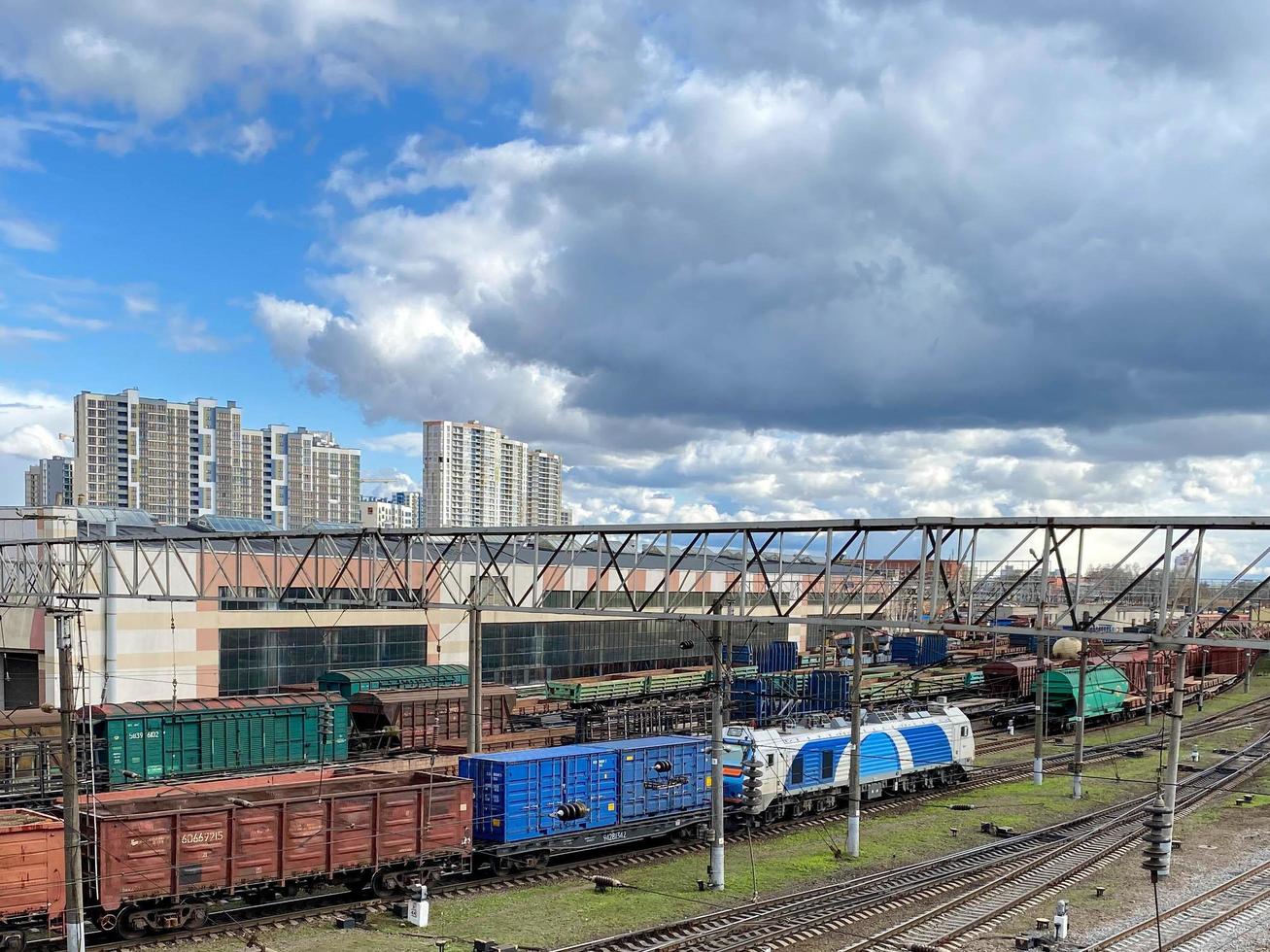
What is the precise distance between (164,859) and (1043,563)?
683 inches

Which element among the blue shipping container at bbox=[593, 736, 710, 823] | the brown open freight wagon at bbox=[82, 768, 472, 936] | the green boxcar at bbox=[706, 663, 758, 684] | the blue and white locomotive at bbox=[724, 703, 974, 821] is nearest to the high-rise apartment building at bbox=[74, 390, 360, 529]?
the green boxcar at bbox=[706, 663, 758, 684]

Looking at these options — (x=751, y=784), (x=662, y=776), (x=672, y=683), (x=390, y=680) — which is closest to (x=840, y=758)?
(x=662, y=776)

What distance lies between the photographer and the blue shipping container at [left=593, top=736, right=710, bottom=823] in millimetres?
28281

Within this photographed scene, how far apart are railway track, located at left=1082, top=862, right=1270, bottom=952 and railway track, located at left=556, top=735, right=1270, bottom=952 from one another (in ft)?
8.36

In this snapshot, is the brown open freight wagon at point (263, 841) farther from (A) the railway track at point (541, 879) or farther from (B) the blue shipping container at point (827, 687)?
(B) the blue shipping container at point (827, 687)

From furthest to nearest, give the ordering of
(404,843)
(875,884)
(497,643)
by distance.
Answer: (497,643) → (875,884) → (404,843)

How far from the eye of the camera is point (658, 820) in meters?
29.1

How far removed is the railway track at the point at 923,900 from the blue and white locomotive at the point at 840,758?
4.28 m

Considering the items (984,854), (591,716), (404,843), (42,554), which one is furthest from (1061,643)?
(42,554)

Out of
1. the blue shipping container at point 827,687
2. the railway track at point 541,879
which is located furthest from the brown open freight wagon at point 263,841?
the blue shipping container at point 827,687

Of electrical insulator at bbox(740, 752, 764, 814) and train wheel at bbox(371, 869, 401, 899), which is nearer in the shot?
train wheel at bbox(371, 869, 401, 899)

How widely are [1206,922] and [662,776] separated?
13.0 metres

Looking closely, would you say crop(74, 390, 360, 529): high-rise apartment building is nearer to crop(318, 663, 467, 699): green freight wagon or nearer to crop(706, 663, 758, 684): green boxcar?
crop(706, 663, 758, 684): green boxcar

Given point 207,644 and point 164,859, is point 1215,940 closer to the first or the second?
point 164,859
